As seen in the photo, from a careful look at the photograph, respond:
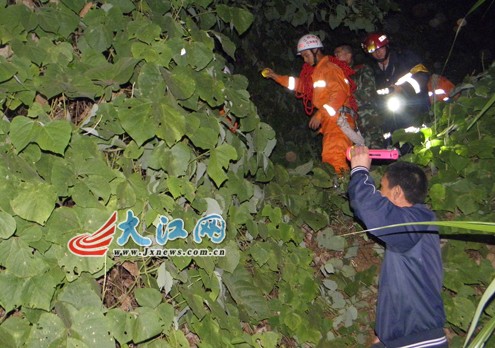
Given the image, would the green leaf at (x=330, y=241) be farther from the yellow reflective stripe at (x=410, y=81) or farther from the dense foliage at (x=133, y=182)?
the yellow reflective stripe at (x=410, y=81)

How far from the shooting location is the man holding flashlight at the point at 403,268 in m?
3.08

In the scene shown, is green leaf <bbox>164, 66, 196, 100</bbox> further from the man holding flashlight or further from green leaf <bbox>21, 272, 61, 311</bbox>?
the man holding flashlight

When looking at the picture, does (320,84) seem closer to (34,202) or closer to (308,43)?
(308,43)

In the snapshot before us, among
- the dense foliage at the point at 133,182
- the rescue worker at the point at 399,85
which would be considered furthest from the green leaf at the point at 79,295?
the rescue worker at the point at 399,85

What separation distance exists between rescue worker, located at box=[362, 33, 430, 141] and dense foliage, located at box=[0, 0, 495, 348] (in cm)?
365

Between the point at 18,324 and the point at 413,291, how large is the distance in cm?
228

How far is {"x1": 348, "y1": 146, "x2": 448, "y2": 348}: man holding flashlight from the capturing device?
3076 millimetres

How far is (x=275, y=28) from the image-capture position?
790 cm

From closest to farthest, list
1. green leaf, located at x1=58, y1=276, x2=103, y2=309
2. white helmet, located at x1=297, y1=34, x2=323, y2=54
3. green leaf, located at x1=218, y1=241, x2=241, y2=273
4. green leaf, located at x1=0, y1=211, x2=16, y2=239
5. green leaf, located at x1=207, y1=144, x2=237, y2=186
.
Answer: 1. green leaf, located at x1=0, y1=211, x2=16, y2=239
2. green leaf, located at x1=58, y1=276, x2=103, y2=309
3. green leaf, located at x1=207, y1=144, x2=237, y2=186
4. green leaf, located at x1=218, y1=241, x2=241, y2=273
5. white helmet, located at x1=297, y1=34, x2=323, y2=54

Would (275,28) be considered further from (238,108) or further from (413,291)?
(413,291)

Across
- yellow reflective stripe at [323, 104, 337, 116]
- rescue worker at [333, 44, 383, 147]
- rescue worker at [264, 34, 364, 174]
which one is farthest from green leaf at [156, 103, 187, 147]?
rescue worker at [333, 44, 383, 147]

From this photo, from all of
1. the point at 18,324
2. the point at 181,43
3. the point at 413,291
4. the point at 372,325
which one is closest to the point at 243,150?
the point at 181,43

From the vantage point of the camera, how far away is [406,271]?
320 centimetres

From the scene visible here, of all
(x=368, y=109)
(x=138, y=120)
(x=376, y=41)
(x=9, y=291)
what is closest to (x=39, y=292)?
(x=9, y=291)
